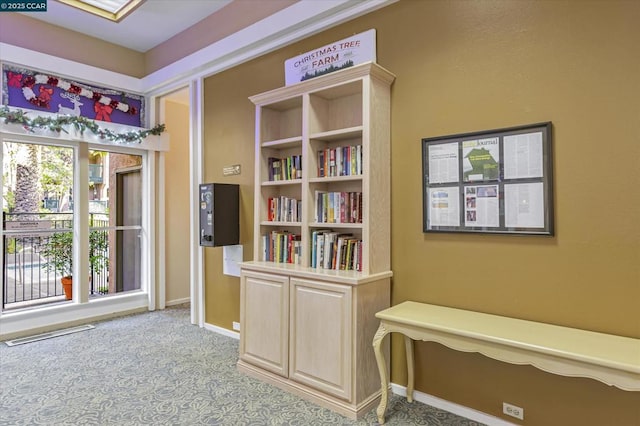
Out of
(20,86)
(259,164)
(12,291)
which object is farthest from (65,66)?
(259,164)

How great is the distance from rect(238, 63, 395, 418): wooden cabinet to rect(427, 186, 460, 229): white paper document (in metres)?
0.35

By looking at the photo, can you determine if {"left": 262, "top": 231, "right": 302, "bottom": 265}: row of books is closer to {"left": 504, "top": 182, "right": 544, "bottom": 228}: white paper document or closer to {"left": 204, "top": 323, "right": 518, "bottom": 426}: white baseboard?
{"left": 204, "top": 323, "right": 518, "bottom": 426}: white baseboard

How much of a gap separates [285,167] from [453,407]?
2.34 metres

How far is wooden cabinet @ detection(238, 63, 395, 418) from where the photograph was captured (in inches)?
106

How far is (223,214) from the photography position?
4055 millimetres

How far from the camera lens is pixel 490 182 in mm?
2482

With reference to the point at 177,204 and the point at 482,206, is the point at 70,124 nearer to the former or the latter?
the point at 177,204

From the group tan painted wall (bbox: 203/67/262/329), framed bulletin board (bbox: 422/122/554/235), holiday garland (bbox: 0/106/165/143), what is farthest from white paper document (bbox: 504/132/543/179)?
holiday garland (bbox: 0/106/165/143)

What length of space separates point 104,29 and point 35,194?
7.25 feet

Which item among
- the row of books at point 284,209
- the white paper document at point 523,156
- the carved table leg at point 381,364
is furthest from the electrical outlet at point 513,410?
the row of books at point 284,209

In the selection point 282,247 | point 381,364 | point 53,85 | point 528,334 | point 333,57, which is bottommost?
point 381,364

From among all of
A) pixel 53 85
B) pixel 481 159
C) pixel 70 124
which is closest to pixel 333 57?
pixel 481 159

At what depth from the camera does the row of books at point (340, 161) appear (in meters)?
2.96

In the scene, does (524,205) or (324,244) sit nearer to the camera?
(524,205)
